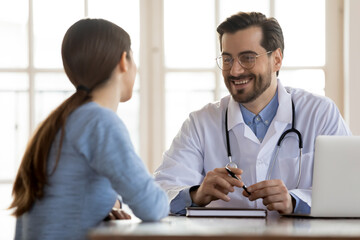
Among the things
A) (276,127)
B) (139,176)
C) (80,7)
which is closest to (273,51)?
(276,127)

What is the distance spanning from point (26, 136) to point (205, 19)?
1.35 meters

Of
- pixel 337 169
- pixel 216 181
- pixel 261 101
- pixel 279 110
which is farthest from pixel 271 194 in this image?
pixel 261 101

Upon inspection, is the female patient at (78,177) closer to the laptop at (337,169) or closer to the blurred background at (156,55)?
the laptop at (337,169)

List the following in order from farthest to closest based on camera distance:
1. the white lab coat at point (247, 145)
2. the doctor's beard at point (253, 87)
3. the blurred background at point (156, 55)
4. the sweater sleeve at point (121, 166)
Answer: the blurred background at point (156, 55) < the doctor's beard at point (253, 87) < the white lab coat at point (247, 145) < the sweater sleeve at point (121, 166)

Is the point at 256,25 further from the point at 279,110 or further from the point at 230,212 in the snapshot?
the point at 230,212

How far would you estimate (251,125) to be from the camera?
99.8 inches

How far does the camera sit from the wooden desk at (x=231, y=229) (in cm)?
131

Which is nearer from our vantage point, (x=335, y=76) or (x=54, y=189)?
(x=54, y=189)

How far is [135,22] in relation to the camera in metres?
3.96

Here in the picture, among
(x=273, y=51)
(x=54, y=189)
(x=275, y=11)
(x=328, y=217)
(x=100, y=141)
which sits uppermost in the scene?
(x=275, y=11)

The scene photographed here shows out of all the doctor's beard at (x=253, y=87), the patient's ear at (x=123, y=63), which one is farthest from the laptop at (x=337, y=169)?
the doctor's beard at (x=253, y=87)

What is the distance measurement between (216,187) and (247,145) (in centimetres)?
41

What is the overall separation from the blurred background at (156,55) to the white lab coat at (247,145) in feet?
4.49

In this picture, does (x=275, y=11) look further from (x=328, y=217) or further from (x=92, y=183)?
(x=92, y=183)
